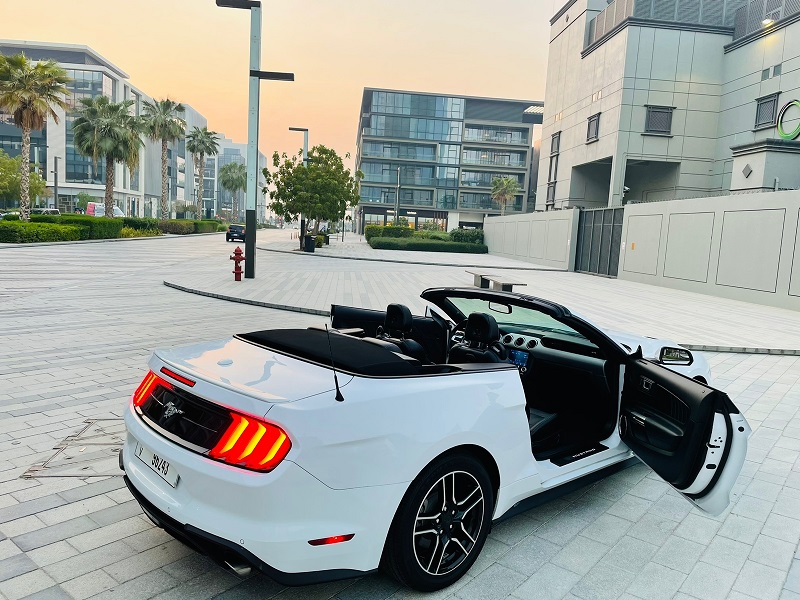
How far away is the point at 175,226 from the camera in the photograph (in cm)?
5647

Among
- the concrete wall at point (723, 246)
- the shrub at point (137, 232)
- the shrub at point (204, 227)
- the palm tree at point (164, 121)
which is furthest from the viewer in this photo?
the shrub at point (204, 227)

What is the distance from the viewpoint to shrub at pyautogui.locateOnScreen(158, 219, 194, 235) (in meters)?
55.6

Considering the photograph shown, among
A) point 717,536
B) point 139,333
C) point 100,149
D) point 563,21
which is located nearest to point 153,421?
point 717,536

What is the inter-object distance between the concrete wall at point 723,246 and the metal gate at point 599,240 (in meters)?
1.39

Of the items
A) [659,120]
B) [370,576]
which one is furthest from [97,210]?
[370,576]

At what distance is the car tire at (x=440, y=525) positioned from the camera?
2.60 metres

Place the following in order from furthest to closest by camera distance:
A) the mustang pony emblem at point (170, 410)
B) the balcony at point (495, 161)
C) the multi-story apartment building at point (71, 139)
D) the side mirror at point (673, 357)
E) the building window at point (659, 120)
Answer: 1. the balcony at point (495, 161)
2. the multi-story apartment building at point (71, 139)
3. the building window at point (659, 120)
4. the side mirror at point (673, 357)
5. the mustang pony emblem at point (170, 410)

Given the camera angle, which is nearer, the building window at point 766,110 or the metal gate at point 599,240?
the metal gate at point 599,240

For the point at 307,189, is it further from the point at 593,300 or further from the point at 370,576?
the point at 370,576

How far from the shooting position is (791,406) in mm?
6711

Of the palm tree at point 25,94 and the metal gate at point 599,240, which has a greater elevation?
the palm tree at point 25,94

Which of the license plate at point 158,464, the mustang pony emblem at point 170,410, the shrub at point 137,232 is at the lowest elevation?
the shrub at point 137,232

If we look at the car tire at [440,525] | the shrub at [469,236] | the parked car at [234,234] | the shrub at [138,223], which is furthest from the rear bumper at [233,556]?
the shrub at [469,236]

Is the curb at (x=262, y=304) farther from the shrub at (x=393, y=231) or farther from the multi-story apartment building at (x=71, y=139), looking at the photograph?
the multi-story apartment building at (x=71, y=139)
